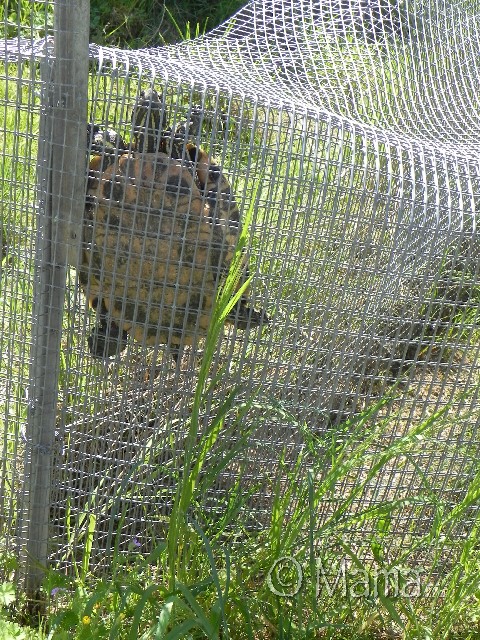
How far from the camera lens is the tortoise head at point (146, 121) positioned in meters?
1.49

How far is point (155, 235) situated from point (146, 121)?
0.21 metres

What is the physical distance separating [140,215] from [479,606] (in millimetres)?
1078

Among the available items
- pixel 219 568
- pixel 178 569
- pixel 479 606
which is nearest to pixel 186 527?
pixel 178 569

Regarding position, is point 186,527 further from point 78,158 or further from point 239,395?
point 78,158

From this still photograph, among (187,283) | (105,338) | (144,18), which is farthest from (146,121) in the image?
(144,18)

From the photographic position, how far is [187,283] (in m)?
1.58

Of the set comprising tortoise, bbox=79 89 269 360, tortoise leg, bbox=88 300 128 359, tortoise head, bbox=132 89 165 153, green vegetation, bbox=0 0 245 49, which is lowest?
tortoise leg, bbox=88 300 128 359

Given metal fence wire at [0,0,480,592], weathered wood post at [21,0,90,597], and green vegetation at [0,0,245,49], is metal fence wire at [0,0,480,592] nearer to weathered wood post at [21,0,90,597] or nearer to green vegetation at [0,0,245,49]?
weathered wood post at [21,0,90,597]

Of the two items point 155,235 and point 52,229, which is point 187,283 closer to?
point 155,235

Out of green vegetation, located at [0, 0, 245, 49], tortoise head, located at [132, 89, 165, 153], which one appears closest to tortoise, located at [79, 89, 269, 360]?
tortoise head, located at [132, 89, 165, 153]

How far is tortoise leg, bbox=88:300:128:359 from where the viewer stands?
1.61 m

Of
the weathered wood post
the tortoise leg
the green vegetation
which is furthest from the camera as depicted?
the green vegetation

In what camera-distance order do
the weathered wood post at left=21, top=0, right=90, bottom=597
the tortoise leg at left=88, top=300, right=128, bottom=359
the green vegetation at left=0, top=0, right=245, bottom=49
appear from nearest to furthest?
the weathered wood post at left=21, top=0, right=90, bottom=597, the tortoise leg at left=88, top=300, right=128, bottom=359, the green vegetation at left=0, top=0, right=245, bottom=49

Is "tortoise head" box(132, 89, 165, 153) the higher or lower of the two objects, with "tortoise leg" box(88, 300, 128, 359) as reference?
higher
